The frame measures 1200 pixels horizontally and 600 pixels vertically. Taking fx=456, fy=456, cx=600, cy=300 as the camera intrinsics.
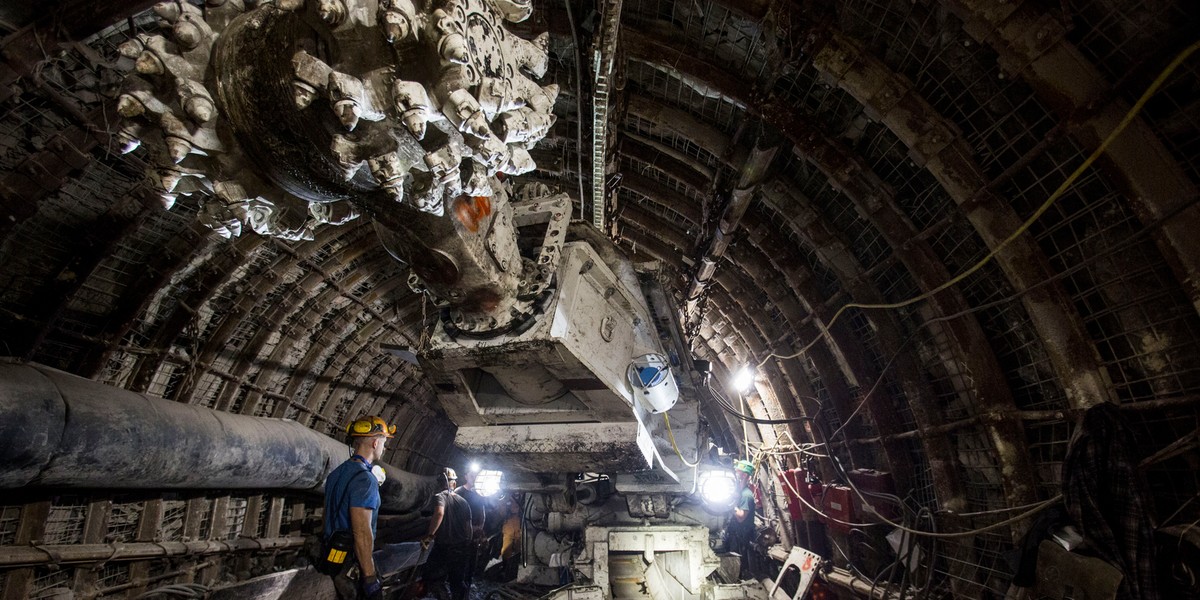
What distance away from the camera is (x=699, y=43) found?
5879 millimetres

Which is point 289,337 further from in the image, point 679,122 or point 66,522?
point 679,122

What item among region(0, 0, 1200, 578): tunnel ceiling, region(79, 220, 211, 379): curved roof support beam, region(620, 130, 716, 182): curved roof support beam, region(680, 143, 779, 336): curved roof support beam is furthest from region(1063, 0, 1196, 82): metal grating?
region(79, 220, 211, 379): curved roof support beam

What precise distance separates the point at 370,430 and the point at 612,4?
15.2 feet

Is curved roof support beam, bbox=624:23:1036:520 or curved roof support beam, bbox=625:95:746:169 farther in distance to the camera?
curved roof support beam, bbox=625:95:746:169

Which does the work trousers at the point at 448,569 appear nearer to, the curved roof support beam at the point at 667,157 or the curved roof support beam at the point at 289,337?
the curved roof support beam at the point at 289,337

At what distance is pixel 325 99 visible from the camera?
2074 millimetres

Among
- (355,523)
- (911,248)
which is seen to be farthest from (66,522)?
(911,248)

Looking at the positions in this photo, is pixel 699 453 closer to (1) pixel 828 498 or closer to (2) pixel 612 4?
(1) pixel 828 498

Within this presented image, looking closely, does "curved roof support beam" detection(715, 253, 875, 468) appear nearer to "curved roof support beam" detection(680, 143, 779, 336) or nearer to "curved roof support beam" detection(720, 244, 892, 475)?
"curved roof support beam" detection(720, 244, 892, 475)

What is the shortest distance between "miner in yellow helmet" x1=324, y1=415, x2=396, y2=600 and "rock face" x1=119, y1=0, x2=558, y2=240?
251 centimetres

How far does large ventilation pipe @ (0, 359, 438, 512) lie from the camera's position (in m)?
3.96

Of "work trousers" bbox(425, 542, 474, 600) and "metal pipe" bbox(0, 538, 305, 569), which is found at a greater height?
"metal pipe" bbox(0, 538, 305, 569)

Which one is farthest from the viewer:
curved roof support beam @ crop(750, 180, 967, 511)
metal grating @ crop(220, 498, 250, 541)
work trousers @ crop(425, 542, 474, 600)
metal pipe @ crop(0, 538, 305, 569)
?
work trousers @ crop(425, 542, 474, 600)

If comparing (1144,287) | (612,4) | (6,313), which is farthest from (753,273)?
(6,313)
